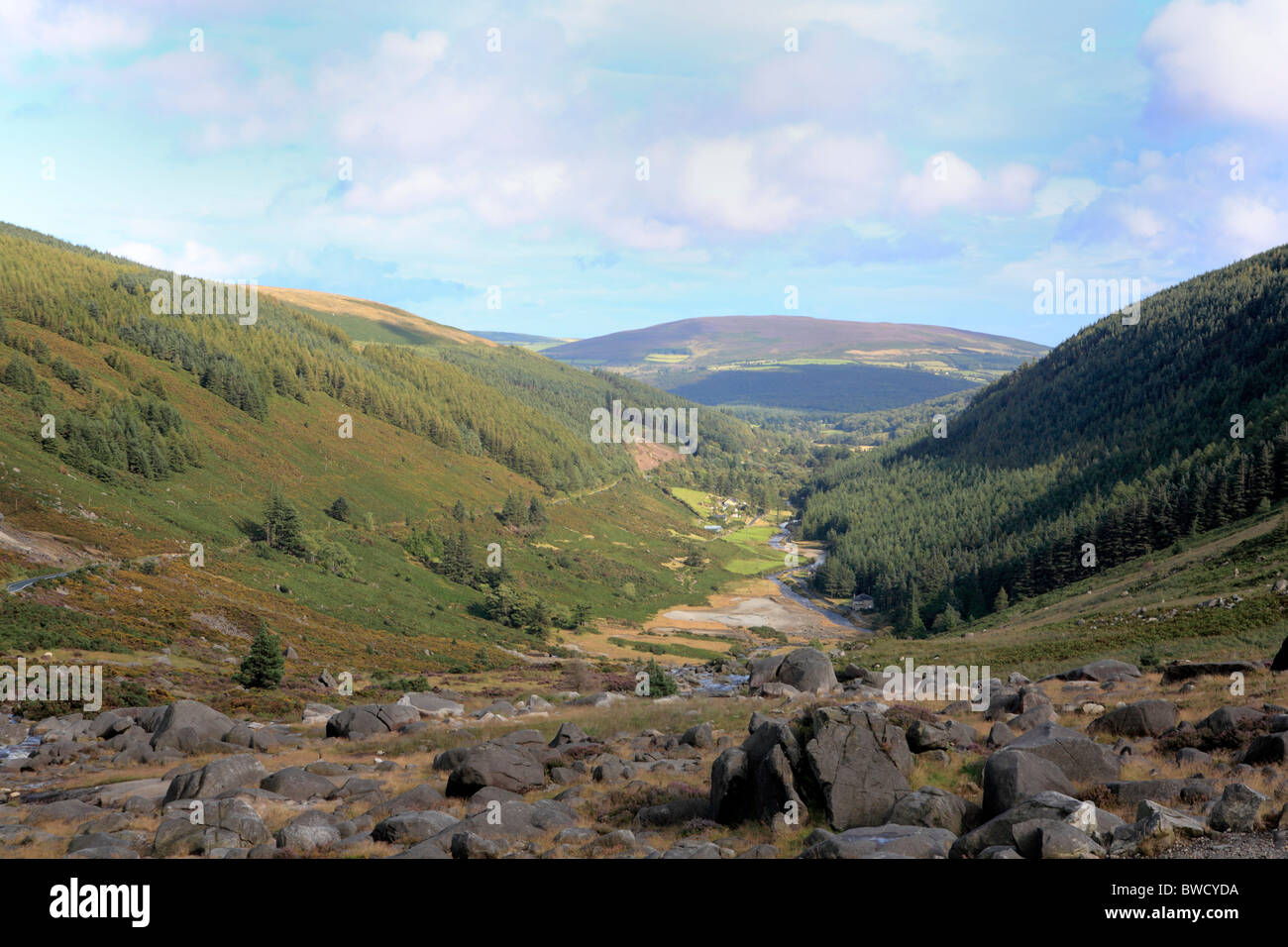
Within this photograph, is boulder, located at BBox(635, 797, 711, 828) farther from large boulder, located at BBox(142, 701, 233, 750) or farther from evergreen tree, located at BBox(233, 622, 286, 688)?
evergreen tree, located at BBox(233, 622, 286, 688)

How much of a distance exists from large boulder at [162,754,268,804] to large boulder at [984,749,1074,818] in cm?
2804

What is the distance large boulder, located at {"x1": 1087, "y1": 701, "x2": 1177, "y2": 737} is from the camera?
25875mm

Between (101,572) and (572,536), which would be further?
(572,536)

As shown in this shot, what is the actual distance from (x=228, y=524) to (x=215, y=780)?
93081mm

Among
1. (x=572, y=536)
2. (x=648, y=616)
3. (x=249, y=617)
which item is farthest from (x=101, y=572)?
(x=572, y=536)

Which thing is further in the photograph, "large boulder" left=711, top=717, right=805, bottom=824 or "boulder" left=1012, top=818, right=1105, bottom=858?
"large boulder" left=711, top=717, right=805, bottom=824

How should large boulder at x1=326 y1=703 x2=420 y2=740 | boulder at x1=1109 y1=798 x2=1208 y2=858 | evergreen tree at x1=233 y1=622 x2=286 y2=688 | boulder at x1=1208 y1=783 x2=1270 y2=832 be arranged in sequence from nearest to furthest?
1. boulder at x1=1109 y1=798 x2=1208 y2=858
2. boulder at x1=1208 y1=783 x2=1270 y2=832
3. large boulder at x1=326 y1=703 x2=420 y2=740
4. evergreen tree at x1=233 y1=622 x2=286 y2=688

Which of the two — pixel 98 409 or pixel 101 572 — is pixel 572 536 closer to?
pixel 98 409

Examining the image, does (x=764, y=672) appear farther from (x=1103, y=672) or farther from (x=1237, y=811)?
(x=1237, y=811)

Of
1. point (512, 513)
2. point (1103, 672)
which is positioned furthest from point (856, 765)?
point (512, 513)

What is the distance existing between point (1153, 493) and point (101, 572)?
515ft

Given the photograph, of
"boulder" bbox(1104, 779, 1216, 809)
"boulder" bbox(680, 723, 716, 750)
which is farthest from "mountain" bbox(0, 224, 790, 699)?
"boulder" bbox(1104, 779, 1216, 809)
